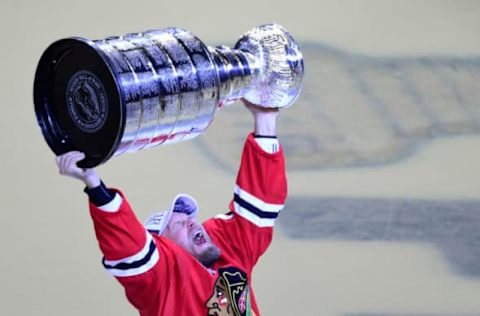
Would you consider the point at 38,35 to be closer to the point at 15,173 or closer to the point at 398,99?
the point at 15,173

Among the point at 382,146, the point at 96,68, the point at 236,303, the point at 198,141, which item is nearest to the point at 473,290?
the point at 382,146

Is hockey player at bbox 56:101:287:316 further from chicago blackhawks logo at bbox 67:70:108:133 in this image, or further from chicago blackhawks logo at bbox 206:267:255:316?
chicago blackhawks logo at bbox 67:70:108:133

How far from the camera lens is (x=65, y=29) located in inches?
161

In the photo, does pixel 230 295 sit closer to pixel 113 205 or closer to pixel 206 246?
pixel 206 246

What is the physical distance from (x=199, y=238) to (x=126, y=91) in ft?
2.93

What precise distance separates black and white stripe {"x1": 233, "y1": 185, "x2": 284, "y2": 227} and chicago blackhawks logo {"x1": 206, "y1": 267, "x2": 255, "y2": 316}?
14 centimetres

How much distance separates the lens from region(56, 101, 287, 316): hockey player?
9.05 ft

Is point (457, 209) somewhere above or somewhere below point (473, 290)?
above

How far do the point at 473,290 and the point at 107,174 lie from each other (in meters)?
1.33

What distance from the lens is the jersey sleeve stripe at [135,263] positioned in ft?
9.00

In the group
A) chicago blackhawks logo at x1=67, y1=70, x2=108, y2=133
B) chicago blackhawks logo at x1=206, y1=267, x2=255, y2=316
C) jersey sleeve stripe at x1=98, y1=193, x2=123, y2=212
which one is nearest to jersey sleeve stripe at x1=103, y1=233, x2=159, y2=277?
jersey sleeve stripe at x1=98, y1=193, x2=123, y2=212

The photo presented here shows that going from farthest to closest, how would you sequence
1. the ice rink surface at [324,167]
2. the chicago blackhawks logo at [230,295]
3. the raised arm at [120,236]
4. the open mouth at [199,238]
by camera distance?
the ice rink surface at [324,167], the open mouth at [199,238], the chicago blackhawks logo at [230,295], the raised arm at [120,236]

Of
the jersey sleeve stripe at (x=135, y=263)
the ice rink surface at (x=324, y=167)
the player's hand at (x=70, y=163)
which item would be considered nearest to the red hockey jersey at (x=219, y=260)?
the jersey sleeve stripe at (x=135, y=263)

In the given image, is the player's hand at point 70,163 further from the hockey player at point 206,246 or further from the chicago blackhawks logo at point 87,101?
the hockey player at point 206,246
